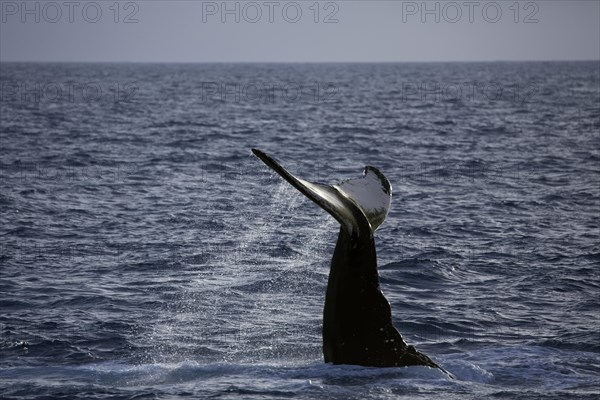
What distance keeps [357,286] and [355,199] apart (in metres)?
0.79

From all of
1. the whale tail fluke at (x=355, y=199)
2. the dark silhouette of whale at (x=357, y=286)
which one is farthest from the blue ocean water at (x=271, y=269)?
the whale tail fluke at (x=355, y=199)

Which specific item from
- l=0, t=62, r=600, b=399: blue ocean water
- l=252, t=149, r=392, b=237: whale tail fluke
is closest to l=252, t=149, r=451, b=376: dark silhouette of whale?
l=252, t=149, r=392, b=237: whale tail fluke

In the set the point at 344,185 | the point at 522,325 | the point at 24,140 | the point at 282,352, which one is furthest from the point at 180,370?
the point at 24,140

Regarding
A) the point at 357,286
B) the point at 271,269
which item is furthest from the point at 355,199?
the point at 271,269

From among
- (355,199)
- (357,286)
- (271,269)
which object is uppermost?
(355,199)

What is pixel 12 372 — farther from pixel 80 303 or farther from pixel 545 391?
pixel 545 391

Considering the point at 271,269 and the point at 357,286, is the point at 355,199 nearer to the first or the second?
the point at 357,286

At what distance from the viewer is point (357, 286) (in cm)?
941

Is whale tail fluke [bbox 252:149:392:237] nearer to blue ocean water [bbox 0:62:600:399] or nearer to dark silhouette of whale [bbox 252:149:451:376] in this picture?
dark silhouette of whale [bbox 252:149:451:376]

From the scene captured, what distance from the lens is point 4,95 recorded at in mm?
78438

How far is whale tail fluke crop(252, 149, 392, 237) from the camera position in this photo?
8.73 m

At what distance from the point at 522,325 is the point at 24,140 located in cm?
2991

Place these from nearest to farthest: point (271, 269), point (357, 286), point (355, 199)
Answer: point (357, 286) < point (355, 199) < point (271, 269)

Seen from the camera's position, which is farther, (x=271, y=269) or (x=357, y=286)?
(x=271, y=269)
